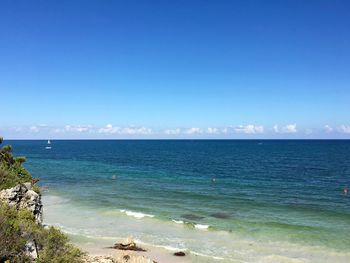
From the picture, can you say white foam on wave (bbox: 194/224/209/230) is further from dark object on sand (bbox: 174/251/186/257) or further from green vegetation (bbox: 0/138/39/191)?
green vegetation (bbox: 0/138/39/191)

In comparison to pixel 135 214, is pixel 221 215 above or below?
below

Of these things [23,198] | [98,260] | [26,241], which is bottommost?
Result: [98,260]

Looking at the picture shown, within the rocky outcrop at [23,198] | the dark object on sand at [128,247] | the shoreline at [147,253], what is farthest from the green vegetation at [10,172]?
the dark object on sand at [128,247]

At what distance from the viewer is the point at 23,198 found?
23.5 meters

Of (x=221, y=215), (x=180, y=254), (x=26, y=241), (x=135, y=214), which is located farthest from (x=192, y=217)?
(x=26, y=241)

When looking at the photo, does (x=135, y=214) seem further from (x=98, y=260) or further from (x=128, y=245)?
(x=98, y=260)

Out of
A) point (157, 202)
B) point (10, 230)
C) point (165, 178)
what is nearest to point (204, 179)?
point (165, 178)

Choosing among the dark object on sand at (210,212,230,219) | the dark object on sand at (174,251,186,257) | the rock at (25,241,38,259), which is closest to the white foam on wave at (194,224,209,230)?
the dark object on sand at (210,212,230,219)

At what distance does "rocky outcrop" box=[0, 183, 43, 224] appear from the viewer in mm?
22281

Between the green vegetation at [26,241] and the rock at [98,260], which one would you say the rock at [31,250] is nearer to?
the green vegetation at [26,241]

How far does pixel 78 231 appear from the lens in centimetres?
3378

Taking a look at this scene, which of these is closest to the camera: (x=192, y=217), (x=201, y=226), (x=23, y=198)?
(x=23, y=198)

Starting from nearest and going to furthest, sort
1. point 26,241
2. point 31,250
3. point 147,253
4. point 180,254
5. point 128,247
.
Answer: point 26,241
point 31,250
point 180,254
point 147,253
point 128,247

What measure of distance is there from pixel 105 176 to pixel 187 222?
40.0 meters
